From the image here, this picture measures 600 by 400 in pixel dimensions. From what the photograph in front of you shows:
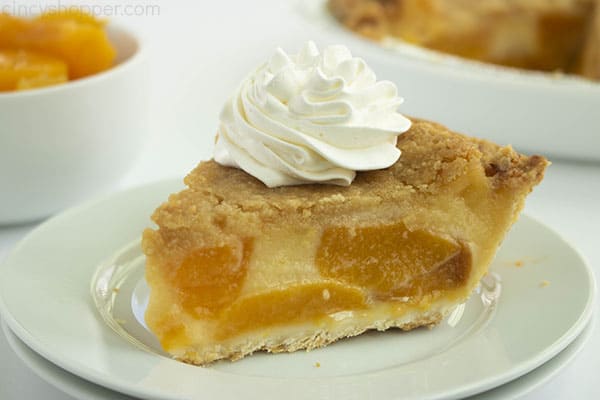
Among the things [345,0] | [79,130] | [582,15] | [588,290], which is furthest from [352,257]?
[582,15]

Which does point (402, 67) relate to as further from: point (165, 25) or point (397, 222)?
point (165, 25)

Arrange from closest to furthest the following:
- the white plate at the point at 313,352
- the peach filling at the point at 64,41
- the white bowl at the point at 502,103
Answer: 1. the white plate at the point at 313,352
2. the peach filling at the point at 64,41
3. the white bowl at the point at 502,103

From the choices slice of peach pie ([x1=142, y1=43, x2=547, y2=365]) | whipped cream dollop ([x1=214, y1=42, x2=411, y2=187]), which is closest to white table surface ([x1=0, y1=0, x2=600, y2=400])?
slice of peach pie ([x1=142, y1=43, x2=547, y2=365])

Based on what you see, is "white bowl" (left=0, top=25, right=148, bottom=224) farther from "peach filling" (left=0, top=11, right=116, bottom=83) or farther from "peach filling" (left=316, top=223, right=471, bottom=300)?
"peach filling" (left=316, top=223, right=471, bottom=300)

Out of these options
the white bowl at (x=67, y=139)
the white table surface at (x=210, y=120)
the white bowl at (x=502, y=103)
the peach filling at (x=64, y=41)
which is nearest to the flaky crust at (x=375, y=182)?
the white table surface at (x=210, y=120)

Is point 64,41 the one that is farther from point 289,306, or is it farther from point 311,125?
point 289,306

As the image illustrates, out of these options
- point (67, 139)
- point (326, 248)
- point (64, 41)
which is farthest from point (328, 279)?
point (64, 41)

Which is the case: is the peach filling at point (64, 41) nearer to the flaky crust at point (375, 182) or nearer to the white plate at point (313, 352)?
the white plate at point (313, 352)
